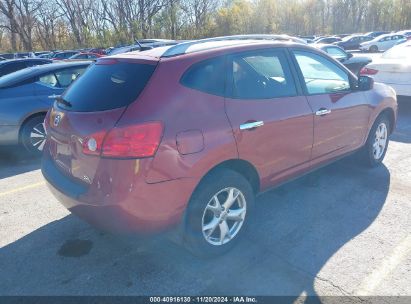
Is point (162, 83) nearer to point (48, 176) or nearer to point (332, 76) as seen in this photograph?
point (48, 176)

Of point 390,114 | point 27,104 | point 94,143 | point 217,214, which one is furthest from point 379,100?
point 27,104

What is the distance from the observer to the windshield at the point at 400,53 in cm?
801

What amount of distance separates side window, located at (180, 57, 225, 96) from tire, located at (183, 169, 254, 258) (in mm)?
667

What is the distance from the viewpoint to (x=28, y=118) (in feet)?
19.0

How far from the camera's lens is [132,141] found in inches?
96.0

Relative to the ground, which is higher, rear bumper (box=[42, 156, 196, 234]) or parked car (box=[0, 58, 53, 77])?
parked car (box=[0, 58, 53, 77])

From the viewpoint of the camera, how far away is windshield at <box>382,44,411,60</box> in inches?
315

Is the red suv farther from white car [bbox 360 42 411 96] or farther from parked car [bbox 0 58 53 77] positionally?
parked car [bbox 0 58 53 77]

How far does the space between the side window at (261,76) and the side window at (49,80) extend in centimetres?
419

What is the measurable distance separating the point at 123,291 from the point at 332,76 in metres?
3.14

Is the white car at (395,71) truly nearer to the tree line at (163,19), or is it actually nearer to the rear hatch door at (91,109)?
the rear hatch door at (91,109)

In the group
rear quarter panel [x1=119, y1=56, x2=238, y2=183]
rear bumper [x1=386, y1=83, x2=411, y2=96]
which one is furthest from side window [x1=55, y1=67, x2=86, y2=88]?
rear bumper [x1=386, y1=83, x2=411, y2=96]

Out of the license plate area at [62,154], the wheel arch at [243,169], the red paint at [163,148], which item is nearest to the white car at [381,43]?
the red paint at [163,148]

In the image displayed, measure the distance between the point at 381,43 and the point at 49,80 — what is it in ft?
99.5
